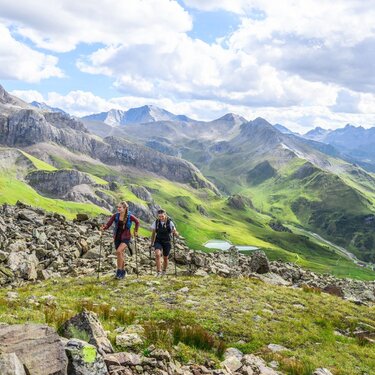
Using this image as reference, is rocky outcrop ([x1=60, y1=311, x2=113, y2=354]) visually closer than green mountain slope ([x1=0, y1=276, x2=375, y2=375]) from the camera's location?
Yes

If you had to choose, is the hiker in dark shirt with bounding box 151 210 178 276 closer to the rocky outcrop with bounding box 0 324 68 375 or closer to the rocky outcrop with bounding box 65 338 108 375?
the rocky outcrop with bounding box 0 324 68 375

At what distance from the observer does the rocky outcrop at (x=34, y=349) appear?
8445 mm

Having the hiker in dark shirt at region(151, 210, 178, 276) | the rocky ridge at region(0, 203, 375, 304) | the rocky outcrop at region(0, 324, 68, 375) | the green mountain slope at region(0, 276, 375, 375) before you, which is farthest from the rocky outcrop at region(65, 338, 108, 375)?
the rocky ridge at region(0, 203, 375, 304)

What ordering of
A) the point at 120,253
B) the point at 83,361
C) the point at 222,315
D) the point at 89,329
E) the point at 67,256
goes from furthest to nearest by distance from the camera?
the point at 67,256
the point at 120,253
the point at 222,315
the point at 89,329
the point at 83,361

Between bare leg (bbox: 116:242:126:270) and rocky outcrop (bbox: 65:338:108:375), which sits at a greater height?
rocky outcrop (bbox: 65:338:108:375)

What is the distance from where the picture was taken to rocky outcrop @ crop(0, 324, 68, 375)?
845 centimetres

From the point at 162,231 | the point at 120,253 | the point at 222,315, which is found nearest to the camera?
the point at 222,315

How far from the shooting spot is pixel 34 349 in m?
9.12

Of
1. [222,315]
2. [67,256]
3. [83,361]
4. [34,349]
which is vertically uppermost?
[34,349]

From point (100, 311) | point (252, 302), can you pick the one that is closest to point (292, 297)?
point (252, 302)

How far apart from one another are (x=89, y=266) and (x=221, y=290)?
39.9ft

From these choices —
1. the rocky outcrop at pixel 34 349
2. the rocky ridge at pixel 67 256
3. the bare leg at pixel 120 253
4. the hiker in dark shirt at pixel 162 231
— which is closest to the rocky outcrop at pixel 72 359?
the rocky outcrop at pixel 34 349

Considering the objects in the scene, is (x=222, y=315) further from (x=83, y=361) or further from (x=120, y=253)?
(x=83, y=361)

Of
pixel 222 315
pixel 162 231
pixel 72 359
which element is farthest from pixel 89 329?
pixel 162 231
